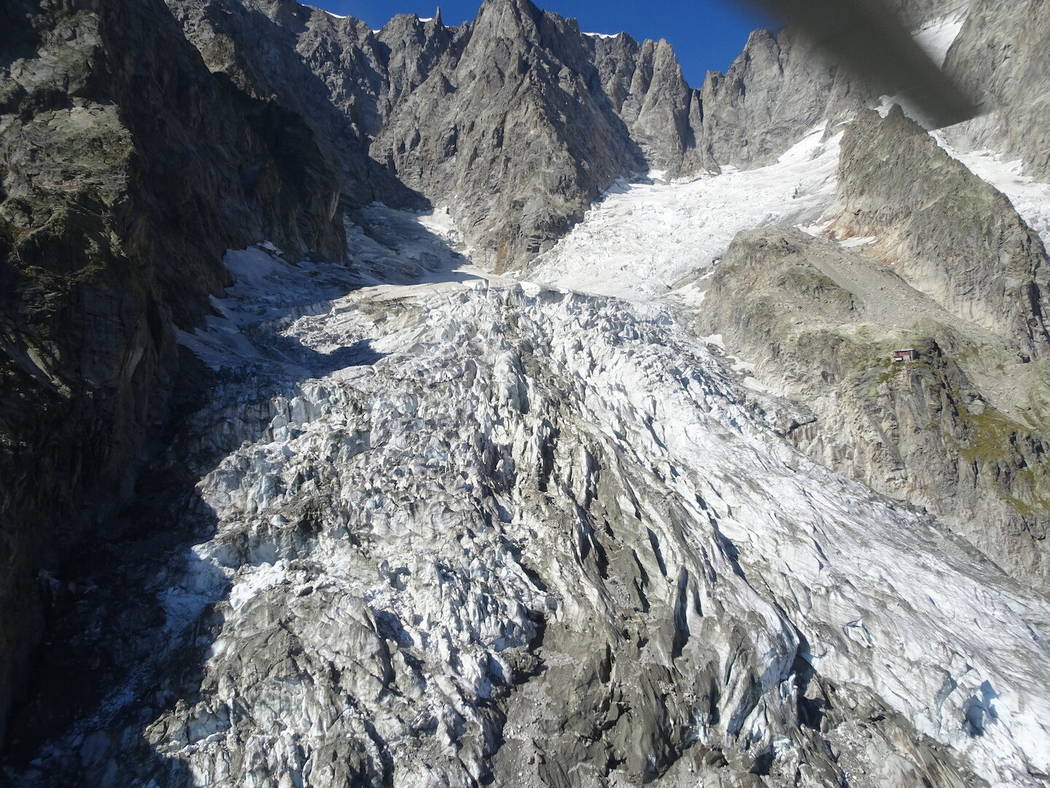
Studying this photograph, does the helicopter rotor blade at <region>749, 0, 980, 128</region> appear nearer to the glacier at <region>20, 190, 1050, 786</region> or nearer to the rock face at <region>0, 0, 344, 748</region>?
the glacier at <region>20, 190, 1050, 786</region>

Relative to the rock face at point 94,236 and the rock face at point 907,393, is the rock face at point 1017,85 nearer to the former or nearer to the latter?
the rock face at point 907,393

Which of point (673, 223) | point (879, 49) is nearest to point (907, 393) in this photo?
point (879, 49)

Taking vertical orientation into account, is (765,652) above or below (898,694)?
above

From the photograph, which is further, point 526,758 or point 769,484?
point 769,484

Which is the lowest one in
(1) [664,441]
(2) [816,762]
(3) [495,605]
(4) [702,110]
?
(2) [816,762]

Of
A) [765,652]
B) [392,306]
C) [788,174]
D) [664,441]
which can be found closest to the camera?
[765,652]

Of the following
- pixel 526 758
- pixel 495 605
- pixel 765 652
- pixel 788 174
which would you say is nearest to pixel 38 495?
pixel 495 605

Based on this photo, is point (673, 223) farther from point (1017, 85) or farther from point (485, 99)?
point (485, 99)

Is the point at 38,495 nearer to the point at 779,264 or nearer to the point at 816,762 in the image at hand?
the point at 816,762
